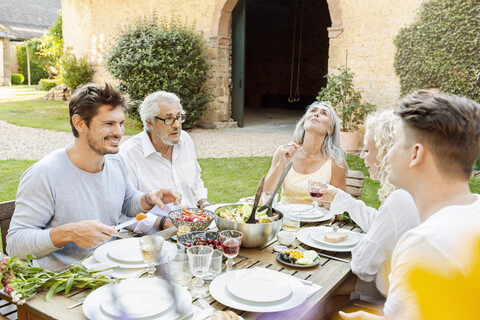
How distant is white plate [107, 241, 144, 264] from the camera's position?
1.85 metres

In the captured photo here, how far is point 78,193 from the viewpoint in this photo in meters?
2.26

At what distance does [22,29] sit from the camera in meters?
33.3

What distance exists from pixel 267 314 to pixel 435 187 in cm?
75

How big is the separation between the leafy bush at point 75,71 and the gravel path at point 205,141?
3.45m

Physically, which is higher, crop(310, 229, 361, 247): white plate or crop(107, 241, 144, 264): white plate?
crop(107, 241, 144, 264): white plate

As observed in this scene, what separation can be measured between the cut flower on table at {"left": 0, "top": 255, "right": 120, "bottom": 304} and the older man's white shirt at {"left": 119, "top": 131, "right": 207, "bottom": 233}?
1444mm

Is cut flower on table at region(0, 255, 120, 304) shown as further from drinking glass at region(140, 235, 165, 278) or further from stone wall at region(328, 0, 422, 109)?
stone wall at region(328, 0, 422, 109)

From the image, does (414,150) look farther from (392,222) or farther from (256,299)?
(256,299)

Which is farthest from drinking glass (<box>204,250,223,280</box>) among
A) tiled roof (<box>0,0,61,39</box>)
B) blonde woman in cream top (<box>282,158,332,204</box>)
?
tiled roof (<box>0,0,61,39</box>)

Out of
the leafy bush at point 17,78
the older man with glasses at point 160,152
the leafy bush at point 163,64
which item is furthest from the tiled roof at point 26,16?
the older man with glasses at point 160,152

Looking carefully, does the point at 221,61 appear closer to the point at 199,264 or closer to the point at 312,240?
the point at 312,240

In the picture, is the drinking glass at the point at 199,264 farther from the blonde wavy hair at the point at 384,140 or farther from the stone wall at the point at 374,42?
the stone wall at the point at 374,42

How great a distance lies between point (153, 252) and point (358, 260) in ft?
3.07

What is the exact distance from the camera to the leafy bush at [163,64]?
400 inches
